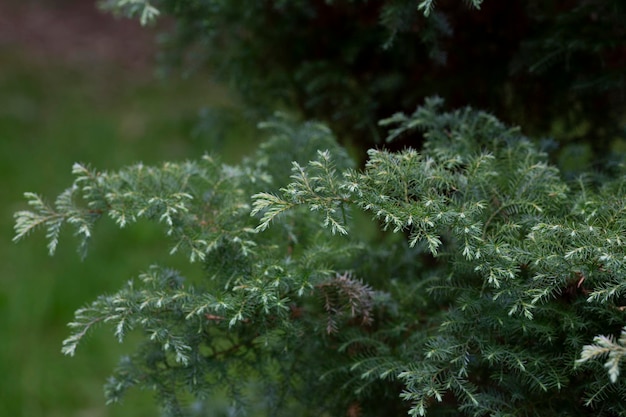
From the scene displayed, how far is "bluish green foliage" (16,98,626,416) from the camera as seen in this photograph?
1318 millimetres

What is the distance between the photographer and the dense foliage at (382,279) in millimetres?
1319

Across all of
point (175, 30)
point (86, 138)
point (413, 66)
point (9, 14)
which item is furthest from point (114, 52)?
point (413, 66)

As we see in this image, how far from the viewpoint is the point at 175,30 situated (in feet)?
8.02

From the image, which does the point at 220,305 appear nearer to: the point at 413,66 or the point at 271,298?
the point at 271,298

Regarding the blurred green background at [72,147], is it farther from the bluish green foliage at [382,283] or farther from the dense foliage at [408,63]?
the bluish green foliage at [382,283]

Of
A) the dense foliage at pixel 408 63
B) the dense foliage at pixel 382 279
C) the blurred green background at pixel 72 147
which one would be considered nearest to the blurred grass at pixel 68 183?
the blurred green background at pixel 72 147

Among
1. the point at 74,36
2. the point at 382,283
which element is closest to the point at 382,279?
the point at 382,283

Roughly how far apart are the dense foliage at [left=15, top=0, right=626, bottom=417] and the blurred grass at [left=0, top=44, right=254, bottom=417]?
932 mm

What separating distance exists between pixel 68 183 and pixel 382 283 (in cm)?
354

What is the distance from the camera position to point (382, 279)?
6.19 feet

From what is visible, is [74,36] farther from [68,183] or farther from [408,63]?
[408,63]

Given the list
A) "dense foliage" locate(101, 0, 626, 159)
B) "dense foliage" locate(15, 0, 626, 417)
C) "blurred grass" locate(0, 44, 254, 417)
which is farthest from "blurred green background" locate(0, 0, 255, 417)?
"dense foliage" locate(15, 0, 626, 417)

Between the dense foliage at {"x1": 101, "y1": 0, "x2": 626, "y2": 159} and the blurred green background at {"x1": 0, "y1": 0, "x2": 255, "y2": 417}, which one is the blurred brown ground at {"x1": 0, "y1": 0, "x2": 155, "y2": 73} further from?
the dense foliage at {"x1": 101, "y1": 0, "x2": 626, "y2": 159}

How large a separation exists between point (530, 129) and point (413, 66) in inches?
17.1
